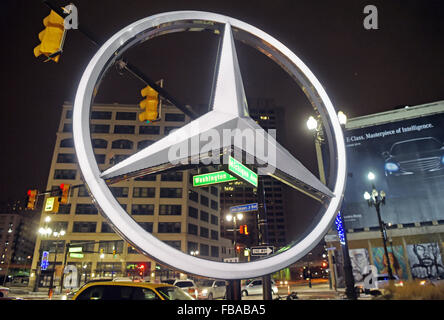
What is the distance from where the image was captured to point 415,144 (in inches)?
1367

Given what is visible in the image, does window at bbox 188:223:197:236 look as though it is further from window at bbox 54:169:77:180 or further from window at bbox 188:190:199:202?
window at bbox 54:169:77:180

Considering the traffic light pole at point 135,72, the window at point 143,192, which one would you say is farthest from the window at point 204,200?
the traffic light pole at point 135,72

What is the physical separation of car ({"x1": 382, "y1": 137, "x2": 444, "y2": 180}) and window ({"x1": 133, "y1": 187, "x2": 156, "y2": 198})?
41246 millimetres

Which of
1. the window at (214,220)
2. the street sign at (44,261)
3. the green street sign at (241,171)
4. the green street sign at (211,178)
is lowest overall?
the street sign at (44,261)

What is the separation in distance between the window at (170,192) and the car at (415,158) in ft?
122

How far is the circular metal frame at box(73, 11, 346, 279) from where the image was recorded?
2600 mm

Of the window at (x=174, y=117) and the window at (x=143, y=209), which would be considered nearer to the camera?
the window at (x=143, y=209)

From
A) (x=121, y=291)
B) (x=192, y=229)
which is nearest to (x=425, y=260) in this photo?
(x=121, y=291)

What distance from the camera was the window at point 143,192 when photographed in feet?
184

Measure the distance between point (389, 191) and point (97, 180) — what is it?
38595 millimetres

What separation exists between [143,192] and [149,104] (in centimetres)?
5268

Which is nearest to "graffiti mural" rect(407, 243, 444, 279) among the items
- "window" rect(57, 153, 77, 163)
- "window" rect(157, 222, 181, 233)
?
"window" rect(157, 222, 181, 233)

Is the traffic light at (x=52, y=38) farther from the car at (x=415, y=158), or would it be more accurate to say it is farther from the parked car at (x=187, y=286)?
the car at (x=415, y=158)
